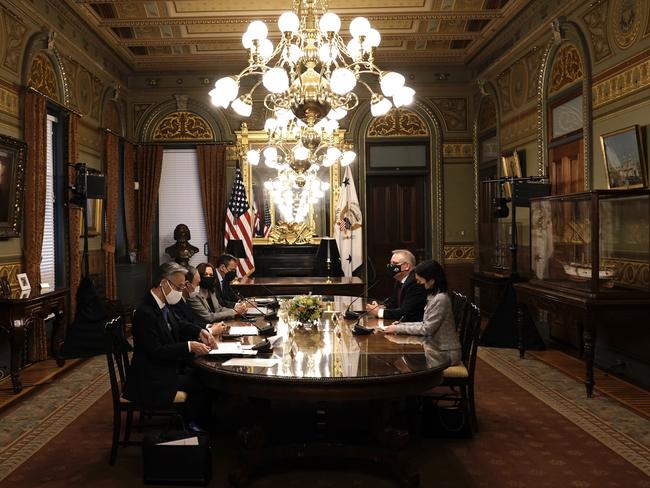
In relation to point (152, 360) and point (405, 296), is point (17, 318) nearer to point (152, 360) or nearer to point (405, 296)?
point (152, 360)

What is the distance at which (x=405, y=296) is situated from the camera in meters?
5.55

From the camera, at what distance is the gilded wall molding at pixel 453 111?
11805 mm

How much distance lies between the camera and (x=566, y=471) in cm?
393

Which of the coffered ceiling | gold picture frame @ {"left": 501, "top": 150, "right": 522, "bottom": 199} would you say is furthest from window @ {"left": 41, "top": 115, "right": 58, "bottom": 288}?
gold picture frame @ {"left": 501, "top": 150, "right": 522, "bottom": 199}

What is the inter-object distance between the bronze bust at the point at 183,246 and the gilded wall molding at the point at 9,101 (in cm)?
445

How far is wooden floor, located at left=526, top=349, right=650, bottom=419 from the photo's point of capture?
540cm

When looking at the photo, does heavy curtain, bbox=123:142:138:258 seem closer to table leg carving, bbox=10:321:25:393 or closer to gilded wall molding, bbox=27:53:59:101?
gilded wall molding, bbox=27:53:59:101

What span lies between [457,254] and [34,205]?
7.31 meters

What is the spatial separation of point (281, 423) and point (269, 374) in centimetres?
163

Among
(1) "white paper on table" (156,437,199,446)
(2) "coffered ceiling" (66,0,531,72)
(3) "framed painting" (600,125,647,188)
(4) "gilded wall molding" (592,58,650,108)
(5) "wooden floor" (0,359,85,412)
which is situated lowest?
(5) "wooden floor" (0,359,85,412)

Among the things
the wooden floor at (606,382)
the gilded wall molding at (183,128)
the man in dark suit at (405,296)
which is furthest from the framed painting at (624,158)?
the gilded wall molding at (183,128)

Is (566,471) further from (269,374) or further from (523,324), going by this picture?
(523,324)

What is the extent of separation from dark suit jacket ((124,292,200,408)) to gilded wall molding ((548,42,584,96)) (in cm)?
575

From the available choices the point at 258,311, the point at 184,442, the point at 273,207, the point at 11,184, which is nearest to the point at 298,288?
the point at 258,311
